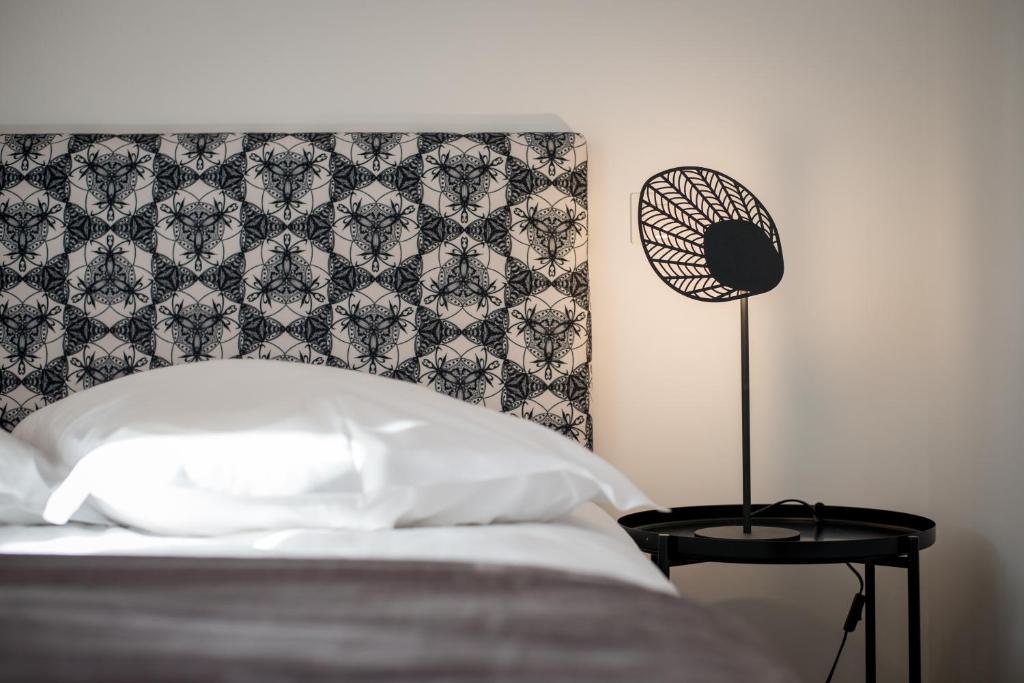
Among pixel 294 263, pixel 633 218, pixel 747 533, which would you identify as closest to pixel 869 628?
pixel 747 533

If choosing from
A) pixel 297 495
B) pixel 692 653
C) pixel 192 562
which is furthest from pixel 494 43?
pixel 692 653

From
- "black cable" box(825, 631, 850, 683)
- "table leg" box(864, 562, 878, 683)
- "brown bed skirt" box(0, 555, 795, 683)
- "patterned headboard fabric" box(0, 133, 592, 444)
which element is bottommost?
"black cable" box(825, 631, 850, 683)

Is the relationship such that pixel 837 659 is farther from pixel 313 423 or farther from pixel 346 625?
pixel 346 625

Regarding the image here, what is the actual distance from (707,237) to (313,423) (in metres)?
0.89

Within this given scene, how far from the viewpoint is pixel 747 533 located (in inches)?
67.1

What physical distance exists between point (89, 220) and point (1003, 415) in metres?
1.93

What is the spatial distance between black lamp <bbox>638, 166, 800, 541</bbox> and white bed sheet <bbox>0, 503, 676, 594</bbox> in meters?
0.63

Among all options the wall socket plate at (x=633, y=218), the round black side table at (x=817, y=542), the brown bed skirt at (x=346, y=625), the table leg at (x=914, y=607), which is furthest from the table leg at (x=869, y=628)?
the brown bed skirt at (x=346, y=625)

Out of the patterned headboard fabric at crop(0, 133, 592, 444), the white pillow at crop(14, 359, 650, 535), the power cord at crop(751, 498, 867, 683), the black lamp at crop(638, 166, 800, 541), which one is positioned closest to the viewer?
the white pillow at crop(14, 359, 650, 535)

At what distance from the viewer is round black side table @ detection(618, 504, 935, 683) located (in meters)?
1.57

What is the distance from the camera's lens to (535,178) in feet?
6.81

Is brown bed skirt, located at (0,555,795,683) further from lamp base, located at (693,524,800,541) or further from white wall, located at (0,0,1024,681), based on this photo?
white wall, located at (0,0,1024,681)

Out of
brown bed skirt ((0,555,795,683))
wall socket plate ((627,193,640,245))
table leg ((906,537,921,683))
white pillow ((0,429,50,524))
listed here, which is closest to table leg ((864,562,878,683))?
table leg ((906,537,921,683))

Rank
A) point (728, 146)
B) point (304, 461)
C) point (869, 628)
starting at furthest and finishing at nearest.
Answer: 1. point (728, 146)
2. point (869, 628)
3. point (304, 461)
